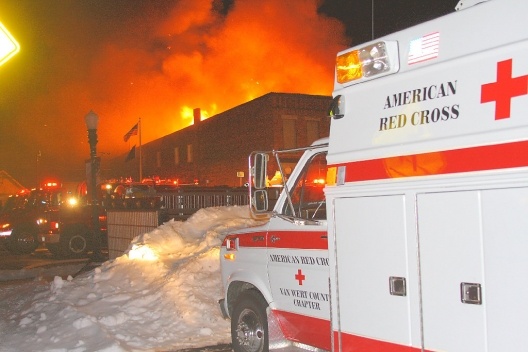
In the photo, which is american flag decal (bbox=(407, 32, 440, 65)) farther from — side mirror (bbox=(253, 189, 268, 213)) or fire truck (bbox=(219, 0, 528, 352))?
side mirror (bbox=(253, 189, 268, 213))

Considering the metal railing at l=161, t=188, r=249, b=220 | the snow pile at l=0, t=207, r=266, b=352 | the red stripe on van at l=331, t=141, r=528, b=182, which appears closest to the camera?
the red stripe on van at l=331, t=141, r=528, b=182

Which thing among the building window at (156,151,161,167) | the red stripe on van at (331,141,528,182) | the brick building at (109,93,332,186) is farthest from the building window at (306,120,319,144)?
the red stripe on van at (331,141,528,182)

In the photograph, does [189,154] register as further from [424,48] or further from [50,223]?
[424,48]

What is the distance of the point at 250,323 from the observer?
5.96 meters

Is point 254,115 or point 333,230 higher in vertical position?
point 254,115

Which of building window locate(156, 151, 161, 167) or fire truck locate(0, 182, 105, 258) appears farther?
building window locate(156, 151, 161, 167)

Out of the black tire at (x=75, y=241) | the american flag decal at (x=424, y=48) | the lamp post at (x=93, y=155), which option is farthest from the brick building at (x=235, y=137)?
the american flag decal at (x=424, y=48)

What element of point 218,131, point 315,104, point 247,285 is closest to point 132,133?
point 218,131

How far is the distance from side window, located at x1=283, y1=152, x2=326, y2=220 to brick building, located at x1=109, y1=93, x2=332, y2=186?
1590 cm

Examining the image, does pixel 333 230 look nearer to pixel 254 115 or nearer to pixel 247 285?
pixel 247 285

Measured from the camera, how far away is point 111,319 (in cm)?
809

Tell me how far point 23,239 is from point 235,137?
53.0ft

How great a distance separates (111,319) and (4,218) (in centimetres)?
1573

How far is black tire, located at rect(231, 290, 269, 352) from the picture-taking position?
570 cm
